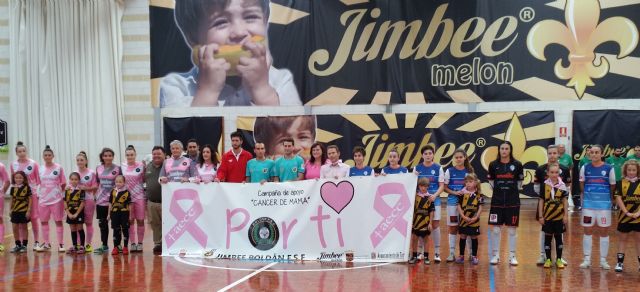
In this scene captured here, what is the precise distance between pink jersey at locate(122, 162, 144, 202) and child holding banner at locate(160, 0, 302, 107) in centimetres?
639

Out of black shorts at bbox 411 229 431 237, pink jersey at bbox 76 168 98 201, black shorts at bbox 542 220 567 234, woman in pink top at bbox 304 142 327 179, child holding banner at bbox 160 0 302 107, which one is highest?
child holding banner at bbox 160 0 302 107

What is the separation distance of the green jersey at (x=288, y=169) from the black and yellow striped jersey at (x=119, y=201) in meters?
2.25

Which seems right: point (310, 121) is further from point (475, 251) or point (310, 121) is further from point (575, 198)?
point (475, 251)

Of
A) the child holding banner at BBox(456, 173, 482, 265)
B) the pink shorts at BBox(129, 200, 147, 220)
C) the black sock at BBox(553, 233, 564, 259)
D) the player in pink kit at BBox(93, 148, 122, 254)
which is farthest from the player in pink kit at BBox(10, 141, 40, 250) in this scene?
the black sock at BBox(553, 233, 564, 259)

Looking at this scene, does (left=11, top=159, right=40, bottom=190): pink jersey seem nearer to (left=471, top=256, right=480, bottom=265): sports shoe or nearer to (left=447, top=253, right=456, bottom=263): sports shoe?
(left=447, top=253, right=456, bottom=263): sports shoe

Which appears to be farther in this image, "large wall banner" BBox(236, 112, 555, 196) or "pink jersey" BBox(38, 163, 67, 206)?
"large wall banner" BBox(236, 112, 555, 196)

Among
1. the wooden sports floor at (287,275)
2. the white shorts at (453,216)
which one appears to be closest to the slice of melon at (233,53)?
the wooden sports floor at (287,275)

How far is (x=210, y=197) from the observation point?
27.4ft

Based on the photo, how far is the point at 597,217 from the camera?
24.3ft

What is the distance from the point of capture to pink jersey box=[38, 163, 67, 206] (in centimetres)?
893

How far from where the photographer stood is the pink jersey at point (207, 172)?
847 cm

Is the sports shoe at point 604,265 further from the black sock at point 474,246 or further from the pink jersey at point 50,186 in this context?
the pink jersey at point 50,186

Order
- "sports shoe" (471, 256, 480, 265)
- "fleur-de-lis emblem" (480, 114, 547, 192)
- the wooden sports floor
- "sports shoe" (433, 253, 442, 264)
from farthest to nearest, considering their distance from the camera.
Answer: "fleur-de-lis emblem" (480, 114, 547, 192) < "sports shoe" (433, 253, 442, 264) < "sports shoe" (471, 256, 480, 265) < the wooden sports floor

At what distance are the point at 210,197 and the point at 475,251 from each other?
385 cm
